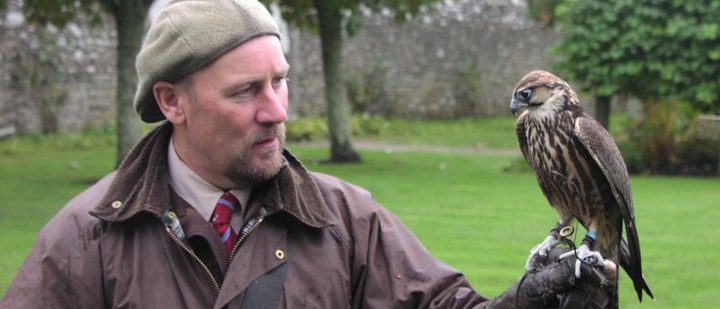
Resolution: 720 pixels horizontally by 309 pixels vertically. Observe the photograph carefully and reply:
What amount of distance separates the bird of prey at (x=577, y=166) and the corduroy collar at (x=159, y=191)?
2.15 feet

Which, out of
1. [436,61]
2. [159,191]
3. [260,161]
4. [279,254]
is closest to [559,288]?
[279,254]

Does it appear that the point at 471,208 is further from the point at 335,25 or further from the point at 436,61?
the point at 436,61

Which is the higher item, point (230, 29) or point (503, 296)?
point (230, 29)

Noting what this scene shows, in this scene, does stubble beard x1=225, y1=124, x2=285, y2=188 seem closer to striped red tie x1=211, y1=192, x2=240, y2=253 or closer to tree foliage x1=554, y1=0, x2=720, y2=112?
striped red tie x1=211, y1=192, x2=240, y2=253

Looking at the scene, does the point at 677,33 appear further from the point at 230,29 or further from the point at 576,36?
the point at 230,29

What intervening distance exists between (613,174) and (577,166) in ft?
0.37

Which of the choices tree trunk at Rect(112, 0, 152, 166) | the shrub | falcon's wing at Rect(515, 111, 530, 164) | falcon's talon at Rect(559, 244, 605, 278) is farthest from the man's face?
the shrub

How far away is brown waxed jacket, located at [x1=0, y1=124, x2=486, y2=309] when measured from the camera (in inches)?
118

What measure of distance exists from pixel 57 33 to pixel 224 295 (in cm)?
1748

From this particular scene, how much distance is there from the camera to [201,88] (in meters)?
3.06

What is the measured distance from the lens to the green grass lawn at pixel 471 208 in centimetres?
800

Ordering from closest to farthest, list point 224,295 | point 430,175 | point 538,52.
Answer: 1. point 224,295
2. point 430,175
3. point 538,52

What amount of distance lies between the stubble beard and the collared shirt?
4.0 inches

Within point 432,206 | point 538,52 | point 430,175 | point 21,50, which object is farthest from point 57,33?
point 538,52
